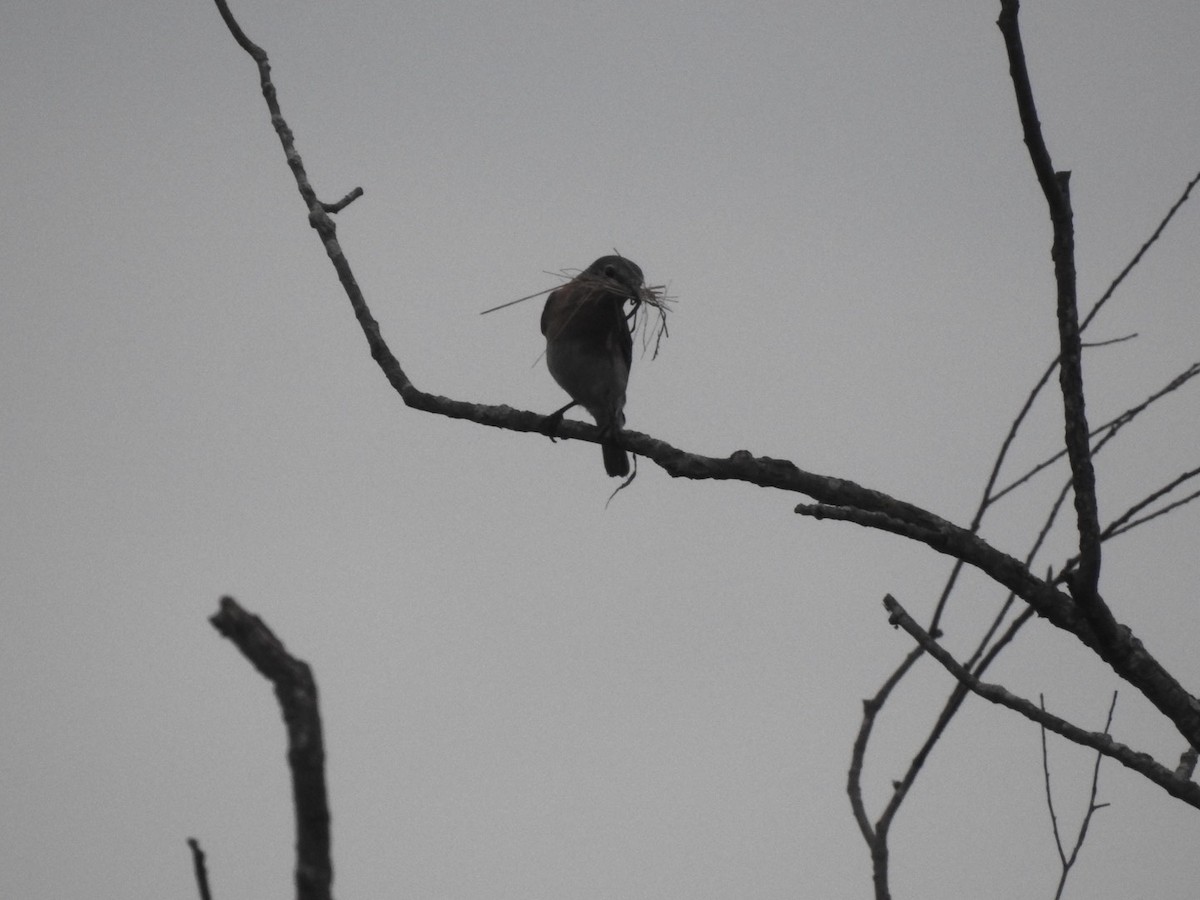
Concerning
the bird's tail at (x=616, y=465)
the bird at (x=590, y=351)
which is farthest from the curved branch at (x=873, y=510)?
the bird's tail at (x=616, y=465)

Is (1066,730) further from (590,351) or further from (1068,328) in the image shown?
(590,351)

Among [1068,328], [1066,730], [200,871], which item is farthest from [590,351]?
[200,871]

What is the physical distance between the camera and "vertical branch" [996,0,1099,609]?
2535mm

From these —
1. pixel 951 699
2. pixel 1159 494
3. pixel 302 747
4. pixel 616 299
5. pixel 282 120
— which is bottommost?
pixel 302 747

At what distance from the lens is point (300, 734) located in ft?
3.43

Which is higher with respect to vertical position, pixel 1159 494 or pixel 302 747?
pixel 1159 494

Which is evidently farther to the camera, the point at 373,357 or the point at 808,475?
the point at 373,357

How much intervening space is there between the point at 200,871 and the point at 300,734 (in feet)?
0.71


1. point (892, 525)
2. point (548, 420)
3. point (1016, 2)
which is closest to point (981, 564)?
point (892, 525)

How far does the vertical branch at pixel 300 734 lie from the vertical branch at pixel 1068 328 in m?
2.02

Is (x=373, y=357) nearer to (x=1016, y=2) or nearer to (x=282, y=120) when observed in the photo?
(x=282, y=120)

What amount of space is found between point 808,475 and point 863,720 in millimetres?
714

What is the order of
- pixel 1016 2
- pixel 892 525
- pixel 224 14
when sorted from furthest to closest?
pixel 224 14 < pixel 892 525 < pixel 1016 2

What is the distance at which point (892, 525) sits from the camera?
2.79 metres
